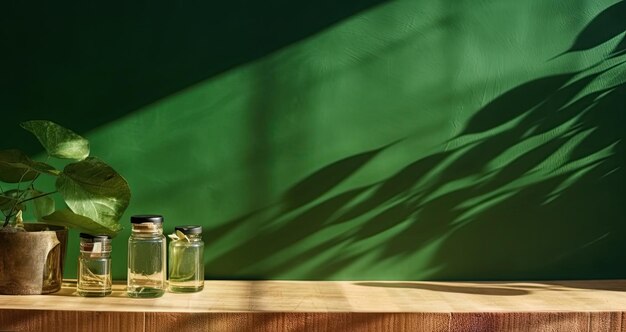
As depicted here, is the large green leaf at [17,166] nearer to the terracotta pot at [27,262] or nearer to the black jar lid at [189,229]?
the terracotta pot at [27,262]

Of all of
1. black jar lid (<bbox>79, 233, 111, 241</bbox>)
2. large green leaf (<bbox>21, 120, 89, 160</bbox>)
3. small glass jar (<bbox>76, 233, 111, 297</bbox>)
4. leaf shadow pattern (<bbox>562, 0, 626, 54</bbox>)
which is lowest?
small glass jar (<bbox>76, 233, 111, 297</bbox>)

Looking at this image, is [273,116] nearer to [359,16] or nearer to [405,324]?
[359,16]

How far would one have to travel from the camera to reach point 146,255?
200 cm

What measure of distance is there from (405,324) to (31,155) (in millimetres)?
1097

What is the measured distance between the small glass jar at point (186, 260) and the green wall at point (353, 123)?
0.14m

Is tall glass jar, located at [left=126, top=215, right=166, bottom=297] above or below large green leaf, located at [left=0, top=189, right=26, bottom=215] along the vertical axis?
below

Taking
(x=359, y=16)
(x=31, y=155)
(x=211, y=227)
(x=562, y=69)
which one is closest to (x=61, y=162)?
(x=31, y=155)

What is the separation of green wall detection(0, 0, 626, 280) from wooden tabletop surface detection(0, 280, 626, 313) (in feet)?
0.27

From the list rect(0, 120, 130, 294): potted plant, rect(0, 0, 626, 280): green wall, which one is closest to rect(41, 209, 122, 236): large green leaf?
rect(0, 120, 130, 294): potted plant

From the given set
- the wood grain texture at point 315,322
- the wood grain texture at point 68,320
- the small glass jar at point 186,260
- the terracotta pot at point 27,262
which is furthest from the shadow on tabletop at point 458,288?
the terracotta pot at point 27,262

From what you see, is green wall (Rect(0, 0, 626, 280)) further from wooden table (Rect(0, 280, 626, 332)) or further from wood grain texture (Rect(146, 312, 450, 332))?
wood grain texture (Rect(146, 312, 450, 332))

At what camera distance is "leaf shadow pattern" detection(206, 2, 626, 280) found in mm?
2195

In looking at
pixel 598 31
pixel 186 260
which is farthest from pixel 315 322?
pixel 598 31

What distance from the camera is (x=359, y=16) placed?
2189 mm
